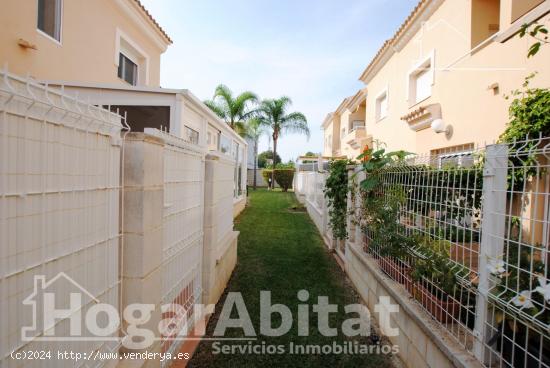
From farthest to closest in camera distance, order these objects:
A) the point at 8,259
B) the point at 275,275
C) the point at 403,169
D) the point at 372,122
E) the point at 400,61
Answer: the point at 372,122 → the point at 400,61 → the point at 275,275 → the point at 403,169 → the point at 8,259

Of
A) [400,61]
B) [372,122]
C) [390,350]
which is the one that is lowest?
[390,350]

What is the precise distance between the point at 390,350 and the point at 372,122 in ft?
46.6

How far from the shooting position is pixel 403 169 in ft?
13.6

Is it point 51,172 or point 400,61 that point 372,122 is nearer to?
point 400,61

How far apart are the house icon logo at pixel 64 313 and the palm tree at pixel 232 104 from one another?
1974 centimetres

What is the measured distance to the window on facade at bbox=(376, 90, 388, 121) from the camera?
1446 centimetres

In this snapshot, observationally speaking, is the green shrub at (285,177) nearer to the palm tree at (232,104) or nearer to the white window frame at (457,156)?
the palm tree at (232,104)

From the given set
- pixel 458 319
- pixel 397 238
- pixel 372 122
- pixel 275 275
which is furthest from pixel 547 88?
pixel 372 122

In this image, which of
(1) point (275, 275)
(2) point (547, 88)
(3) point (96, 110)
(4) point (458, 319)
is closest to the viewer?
(3) point (96, 110)

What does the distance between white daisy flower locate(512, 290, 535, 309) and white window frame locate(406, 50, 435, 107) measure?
916 cm

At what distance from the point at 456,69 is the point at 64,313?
948cm

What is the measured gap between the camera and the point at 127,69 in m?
11.6

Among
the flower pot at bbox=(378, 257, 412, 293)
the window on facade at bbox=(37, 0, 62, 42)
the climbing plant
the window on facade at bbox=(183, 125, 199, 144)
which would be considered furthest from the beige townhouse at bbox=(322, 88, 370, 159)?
the window on facade at bbox=(37, 0, 62, 42)

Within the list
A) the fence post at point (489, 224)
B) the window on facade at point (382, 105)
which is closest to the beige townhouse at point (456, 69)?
the window on facade at point (382, 105)
